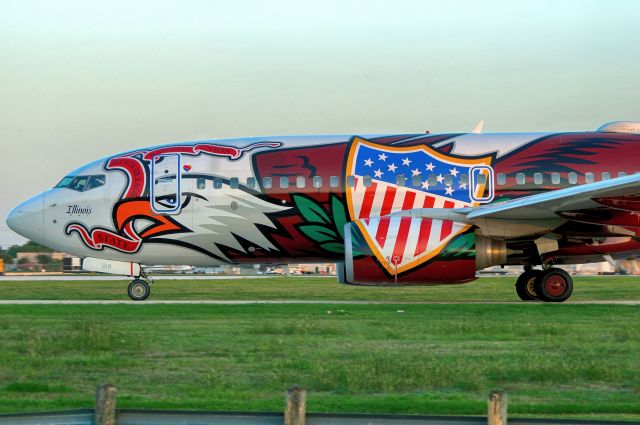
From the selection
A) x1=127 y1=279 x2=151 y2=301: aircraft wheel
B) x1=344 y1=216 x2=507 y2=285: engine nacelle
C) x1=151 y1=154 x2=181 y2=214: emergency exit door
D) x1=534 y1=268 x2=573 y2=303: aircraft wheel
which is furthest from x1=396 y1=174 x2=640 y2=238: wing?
x1=127 y1=279 x2=151 y2=301: aircraft wheel

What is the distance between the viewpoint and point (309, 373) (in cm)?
1242

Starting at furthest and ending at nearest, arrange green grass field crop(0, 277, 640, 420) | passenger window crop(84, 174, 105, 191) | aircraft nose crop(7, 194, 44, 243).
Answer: aircraft nose crop(7, 194, 44, 243), passenger window crop(84, 174, 105, 191), green grass field crop(0, 277, 640, 420)

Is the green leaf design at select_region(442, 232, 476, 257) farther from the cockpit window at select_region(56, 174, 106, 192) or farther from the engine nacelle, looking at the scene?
the cockpit window at select_region(56, 174, 106, 192)

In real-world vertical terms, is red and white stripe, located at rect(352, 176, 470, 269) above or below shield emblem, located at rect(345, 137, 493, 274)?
below

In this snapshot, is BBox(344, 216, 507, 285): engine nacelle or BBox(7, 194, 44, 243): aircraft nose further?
BBox(7, 194, 44, 243): aircraft nose

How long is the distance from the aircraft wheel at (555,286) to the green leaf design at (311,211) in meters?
5.48

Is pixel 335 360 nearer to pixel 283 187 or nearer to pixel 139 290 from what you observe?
pixel 283 187

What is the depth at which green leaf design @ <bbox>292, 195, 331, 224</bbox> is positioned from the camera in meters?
25.5

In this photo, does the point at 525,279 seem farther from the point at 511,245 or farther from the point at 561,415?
the point at 561,415

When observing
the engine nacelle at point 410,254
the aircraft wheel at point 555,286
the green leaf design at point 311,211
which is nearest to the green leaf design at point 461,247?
the engine nacelle at point 410,254

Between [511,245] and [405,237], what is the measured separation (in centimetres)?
280

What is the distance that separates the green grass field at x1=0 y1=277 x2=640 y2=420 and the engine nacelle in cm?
208

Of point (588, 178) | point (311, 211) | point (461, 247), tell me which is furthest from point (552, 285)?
point (311, 211)

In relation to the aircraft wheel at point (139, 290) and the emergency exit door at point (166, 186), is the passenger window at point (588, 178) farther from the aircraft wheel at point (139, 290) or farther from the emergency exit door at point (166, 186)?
the aircraft wheel at point (139, 290)
